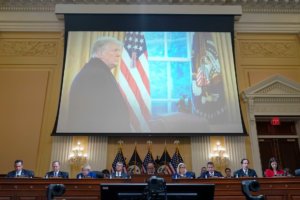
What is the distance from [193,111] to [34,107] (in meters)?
4.84

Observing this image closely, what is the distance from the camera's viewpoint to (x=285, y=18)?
10.8 m

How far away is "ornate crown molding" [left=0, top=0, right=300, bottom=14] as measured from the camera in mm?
10531

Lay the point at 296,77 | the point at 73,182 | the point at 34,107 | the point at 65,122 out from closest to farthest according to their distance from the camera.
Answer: the point at 73,182 → the point at 65,122 → the point at 34,107 → the point at 296,77

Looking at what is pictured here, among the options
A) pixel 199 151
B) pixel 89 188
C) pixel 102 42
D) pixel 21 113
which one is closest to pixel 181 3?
pixel 102 42

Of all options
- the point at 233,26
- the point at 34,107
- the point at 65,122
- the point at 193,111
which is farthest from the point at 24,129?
the point at 233,26

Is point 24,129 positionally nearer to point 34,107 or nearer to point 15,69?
point 34,107

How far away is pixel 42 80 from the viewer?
32.4ft

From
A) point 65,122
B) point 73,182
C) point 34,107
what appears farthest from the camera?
point 34,107

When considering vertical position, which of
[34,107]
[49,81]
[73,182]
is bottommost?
[73,182]

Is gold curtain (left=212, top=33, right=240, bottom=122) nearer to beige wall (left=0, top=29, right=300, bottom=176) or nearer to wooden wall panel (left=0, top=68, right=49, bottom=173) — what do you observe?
beige wall (left=0, top=29, right=300, bottom=176)

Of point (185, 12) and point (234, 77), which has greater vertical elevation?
point (185, 12)

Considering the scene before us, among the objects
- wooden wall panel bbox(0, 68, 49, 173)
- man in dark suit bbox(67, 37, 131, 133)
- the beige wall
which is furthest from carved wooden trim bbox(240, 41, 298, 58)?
wooden wall panel bbox(0, 68, 49, 173)

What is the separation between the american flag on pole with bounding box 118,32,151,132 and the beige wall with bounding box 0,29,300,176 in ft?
2.28

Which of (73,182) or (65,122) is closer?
(73,182)
